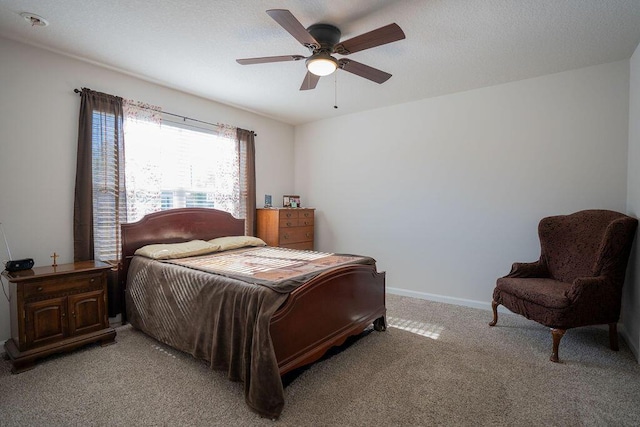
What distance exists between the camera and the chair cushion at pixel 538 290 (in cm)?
246

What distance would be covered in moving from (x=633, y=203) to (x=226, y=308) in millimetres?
3581

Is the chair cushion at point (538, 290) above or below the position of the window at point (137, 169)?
below

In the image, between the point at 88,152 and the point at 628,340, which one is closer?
the point at 628,340

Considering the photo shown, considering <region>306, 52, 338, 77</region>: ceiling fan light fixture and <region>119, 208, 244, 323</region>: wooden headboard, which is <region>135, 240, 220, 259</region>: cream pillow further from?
<region>306, 52, 338, 77</region>: ceiling fan light fixture

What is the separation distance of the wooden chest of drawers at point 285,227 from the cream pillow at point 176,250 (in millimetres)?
1130

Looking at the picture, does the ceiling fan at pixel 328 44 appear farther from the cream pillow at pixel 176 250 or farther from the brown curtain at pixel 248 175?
the brown curtain at pixel 248 175

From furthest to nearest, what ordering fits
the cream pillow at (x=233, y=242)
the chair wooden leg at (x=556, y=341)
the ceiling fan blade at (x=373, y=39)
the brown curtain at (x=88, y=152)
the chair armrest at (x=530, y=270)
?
the cream pillow at (x=233, y=242)
the chair armrest at (x=530, y=270)
the brown curtain at (x=88, y=152)
the chair wooden leg at (x=556, y=341)
the ceiling fan blade at (x=373, y=39)

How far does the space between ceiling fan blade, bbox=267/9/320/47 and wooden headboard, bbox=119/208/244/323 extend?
2472 millimetres

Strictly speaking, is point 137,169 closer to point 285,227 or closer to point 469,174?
point 285,227

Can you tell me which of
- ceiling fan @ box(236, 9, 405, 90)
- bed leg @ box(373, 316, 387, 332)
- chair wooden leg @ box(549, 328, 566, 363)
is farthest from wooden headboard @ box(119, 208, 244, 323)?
chair wooden leg @ box(549, 328, 566, 363)

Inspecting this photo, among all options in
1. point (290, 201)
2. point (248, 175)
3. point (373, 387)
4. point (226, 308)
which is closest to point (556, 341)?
point (373, 387)

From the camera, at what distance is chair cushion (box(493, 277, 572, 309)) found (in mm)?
2459

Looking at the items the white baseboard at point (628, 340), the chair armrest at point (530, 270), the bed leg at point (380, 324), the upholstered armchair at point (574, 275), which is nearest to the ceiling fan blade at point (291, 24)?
the bed leg at point (380, 324)

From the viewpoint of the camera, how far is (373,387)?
2.08 metres
